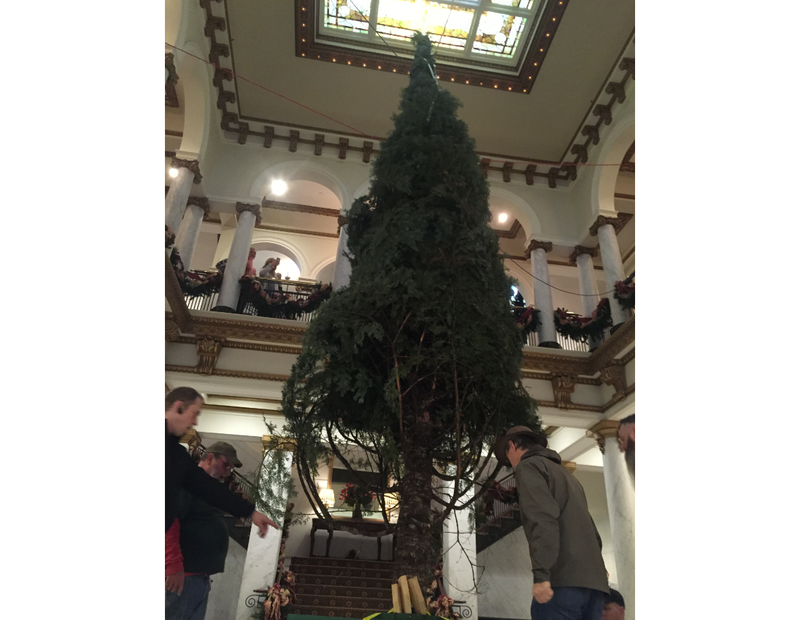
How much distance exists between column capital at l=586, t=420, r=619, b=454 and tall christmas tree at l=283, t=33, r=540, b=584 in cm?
709

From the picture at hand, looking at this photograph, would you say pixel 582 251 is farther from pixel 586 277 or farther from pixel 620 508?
pixel 620 508

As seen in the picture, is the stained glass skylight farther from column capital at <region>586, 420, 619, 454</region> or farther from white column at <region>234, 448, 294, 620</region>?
white column at <region>234, 448, 294, 620</region>

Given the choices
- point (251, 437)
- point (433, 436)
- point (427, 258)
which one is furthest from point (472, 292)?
point (251, 437)

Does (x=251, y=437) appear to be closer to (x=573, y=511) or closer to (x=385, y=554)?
(x=385, y=554)

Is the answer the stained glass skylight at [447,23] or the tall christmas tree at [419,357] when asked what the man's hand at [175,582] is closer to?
the tall christmas tree at [419,357]

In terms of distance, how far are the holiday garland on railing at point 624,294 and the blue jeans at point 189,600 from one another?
8.44 m

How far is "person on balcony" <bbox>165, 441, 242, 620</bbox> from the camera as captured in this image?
7.09ft

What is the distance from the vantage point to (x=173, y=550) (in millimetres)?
2166

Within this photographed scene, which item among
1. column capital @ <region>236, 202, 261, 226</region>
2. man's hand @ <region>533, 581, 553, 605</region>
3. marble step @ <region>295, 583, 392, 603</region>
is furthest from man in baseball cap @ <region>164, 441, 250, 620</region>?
column capital @ <region>236, 202, 261, 226</region>

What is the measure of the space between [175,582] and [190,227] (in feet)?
31.0

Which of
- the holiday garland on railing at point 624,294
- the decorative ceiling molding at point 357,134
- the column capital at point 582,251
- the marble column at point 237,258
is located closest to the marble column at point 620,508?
the holiday garland on railing at point 624,294

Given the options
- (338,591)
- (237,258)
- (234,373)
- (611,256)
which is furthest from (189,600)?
(611,256)

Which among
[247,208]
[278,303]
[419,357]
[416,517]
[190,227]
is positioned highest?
[247,208]

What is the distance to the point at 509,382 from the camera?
2680mm
